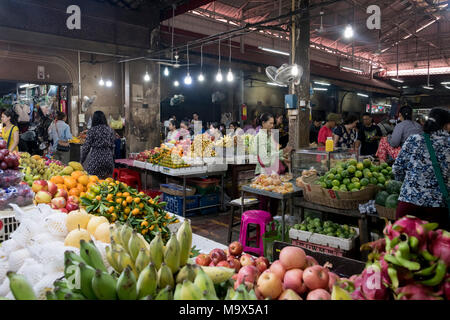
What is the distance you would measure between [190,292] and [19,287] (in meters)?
0.55

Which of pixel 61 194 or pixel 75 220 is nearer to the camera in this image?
pixel 75 220

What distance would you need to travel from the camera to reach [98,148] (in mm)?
5422

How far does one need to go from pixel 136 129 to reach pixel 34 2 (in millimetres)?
3814

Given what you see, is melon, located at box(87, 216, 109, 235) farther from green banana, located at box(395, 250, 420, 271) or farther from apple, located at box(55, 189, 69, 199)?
green banana, located at box(395, 250, 420, 271)

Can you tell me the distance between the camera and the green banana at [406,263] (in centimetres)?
109

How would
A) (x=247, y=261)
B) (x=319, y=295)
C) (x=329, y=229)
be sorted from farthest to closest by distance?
1. (x=329, y=229)
2. (x=247, y=261)
3. (x=319, y=295)

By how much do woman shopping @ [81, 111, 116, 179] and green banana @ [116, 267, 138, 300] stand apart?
452 cm

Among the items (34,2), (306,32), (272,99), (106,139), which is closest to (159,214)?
(106,139)

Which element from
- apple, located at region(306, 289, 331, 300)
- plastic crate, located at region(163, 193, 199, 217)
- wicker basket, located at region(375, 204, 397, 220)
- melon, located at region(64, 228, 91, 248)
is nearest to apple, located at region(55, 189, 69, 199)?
melon, located at region(64, 228, 91, 248)

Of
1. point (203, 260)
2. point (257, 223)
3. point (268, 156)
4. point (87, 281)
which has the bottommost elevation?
point (257, 223)

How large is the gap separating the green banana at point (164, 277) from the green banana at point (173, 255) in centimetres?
8

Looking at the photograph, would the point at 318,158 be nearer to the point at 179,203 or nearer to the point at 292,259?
the point at 179,203

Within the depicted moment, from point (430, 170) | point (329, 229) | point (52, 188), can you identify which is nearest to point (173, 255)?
point (52, 188)
